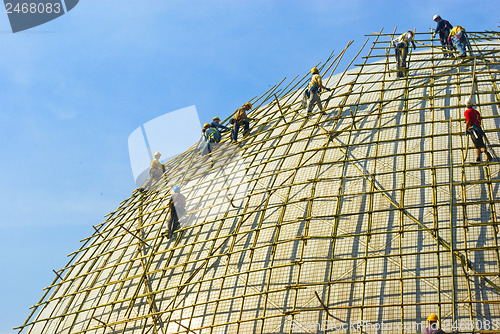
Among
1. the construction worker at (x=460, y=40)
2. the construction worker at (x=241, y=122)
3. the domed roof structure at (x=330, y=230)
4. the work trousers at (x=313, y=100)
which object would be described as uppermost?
the construction worker at (x=460, y=40)

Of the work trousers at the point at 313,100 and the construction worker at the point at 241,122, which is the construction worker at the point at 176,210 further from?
→ the work trousers at the point at 313,100

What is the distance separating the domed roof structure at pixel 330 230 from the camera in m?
13.9

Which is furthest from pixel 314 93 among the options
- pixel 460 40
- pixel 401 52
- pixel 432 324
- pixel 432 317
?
pixel 432 324

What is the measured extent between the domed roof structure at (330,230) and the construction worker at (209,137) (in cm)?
45

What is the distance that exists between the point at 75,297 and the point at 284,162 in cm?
905

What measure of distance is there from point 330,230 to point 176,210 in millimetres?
6451

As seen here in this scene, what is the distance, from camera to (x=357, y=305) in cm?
1386

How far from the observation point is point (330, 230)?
51.9 ft

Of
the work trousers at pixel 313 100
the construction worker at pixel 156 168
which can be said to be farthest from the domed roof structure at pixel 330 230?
the construction worker at pixel 156 168

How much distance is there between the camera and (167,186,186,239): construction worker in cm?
1970

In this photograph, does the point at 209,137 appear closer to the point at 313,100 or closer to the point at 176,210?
the point at 176,210

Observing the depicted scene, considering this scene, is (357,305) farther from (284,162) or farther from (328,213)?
(284,162)

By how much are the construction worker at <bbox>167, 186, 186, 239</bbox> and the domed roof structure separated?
37 centimetres

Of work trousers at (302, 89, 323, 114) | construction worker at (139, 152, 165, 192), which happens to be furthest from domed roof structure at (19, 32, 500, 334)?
construction worker at (139, 152, 165, 192)
